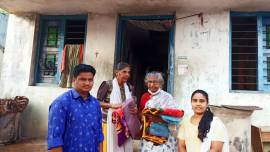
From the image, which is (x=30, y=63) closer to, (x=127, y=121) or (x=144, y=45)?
(x=127, y=121)

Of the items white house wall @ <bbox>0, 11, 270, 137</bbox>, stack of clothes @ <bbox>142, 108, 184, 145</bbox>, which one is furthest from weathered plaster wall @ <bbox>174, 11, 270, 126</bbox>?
stack of clothes @ <bbox>142, 108, 184, 145</bbox>

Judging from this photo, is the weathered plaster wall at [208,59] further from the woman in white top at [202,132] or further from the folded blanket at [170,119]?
the woman in white top at [202,132]

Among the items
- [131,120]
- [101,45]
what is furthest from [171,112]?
[101,45]

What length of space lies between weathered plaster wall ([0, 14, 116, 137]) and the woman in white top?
3.66 m

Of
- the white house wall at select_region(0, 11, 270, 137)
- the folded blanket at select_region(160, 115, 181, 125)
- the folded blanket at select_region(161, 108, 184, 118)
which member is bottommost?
the folded blanket at select_region(160, 115, 181, 125)

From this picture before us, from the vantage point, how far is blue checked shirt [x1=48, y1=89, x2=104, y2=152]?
2186 millimetres

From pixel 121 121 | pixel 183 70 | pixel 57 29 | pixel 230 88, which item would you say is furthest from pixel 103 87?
pixel 57 29

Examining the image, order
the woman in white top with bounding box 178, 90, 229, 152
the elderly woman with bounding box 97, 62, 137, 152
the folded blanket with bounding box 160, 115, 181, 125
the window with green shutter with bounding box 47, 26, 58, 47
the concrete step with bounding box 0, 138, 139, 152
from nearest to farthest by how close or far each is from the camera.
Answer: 1. the woman in white top with bounding box 178, 90, 229, 152
2. the folded blanket with bounding box 160, 115, 181, 125
3. the elderly woman with bounding box 97, 62, 137, 152
4. the concrete step with bounding box 0, 138, 139, 152
5. the window with green shutter with bounding box 47, 26, 58, 47

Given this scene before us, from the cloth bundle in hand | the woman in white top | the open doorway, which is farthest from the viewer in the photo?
the open doorway

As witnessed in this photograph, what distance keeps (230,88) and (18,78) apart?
4792mm

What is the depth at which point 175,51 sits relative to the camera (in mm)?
5984

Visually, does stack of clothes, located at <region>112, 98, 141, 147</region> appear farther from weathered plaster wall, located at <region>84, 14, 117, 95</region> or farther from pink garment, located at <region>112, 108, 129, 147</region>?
weathered plaster wall, located at <region>84, 14, 117, 95</region>

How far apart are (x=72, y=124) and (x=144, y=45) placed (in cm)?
794

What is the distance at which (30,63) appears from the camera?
261 inches
